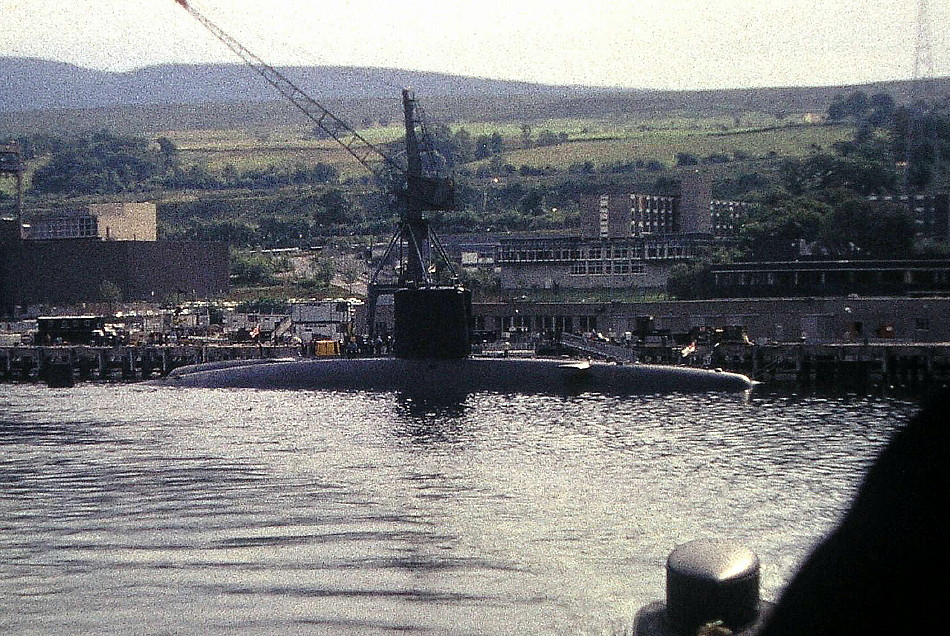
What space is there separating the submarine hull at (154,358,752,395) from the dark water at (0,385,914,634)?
2.08ft

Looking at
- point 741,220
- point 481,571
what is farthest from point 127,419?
point 741,220

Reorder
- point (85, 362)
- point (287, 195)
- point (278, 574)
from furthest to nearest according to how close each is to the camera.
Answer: point (287, 195) < point (85, 362) < point (278, 574)

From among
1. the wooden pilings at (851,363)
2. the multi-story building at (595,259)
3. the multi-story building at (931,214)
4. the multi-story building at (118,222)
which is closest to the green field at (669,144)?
the multi-story building at (595,259)

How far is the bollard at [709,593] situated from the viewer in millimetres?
4363

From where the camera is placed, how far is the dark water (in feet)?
40.3

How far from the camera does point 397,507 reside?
59.0 feet

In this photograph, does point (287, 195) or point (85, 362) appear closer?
point (85, 362)

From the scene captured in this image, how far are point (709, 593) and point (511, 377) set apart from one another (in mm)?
29156

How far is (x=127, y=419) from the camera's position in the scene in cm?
3180

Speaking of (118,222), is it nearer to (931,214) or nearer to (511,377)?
(931,214)

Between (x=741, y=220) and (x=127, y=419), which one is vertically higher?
(x=741, y=220)

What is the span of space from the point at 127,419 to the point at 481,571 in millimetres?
20137

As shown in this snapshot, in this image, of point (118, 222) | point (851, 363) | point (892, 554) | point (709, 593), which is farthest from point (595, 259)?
point (892, 554)

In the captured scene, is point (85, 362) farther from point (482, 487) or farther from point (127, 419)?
point (482, 487)
